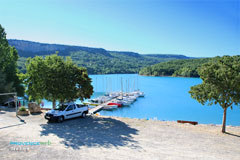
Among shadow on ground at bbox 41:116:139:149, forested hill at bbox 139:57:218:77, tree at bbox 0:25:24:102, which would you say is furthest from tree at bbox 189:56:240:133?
forested hill at bbox 139:57:218:77

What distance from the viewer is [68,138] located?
467 inches

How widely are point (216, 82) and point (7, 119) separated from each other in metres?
18.9

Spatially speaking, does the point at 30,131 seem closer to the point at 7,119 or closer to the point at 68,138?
the point at 68,138

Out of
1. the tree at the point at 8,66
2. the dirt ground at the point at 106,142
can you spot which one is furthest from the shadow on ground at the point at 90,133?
the tree at the point at 8,66

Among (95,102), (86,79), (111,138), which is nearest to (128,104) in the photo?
(95,102)

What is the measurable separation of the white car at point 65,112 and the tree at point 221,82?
11.0 meters

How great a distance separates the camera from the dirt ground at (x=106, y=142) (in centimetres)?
932

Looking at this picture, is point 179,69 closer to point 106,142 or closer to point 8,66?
point 8,66

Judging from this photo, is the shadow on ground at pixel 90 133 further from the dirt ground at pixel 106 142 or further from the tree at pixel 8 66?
the tree at pixel 8 66

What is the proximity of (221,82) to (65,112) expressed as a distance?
1386 cm

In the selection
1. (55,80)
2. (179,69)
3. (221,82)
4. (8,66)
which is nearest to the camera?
(221,82)

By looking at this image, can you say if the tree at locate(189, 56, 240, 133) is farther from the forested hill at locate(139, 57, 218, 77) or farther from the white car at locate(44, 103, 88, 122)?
the forested hill at locate(139, 57, 218, 77)

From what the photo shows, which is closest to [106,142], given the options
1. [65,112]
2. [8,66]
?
[65,112]

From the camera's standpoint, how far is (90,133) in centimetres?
1341
